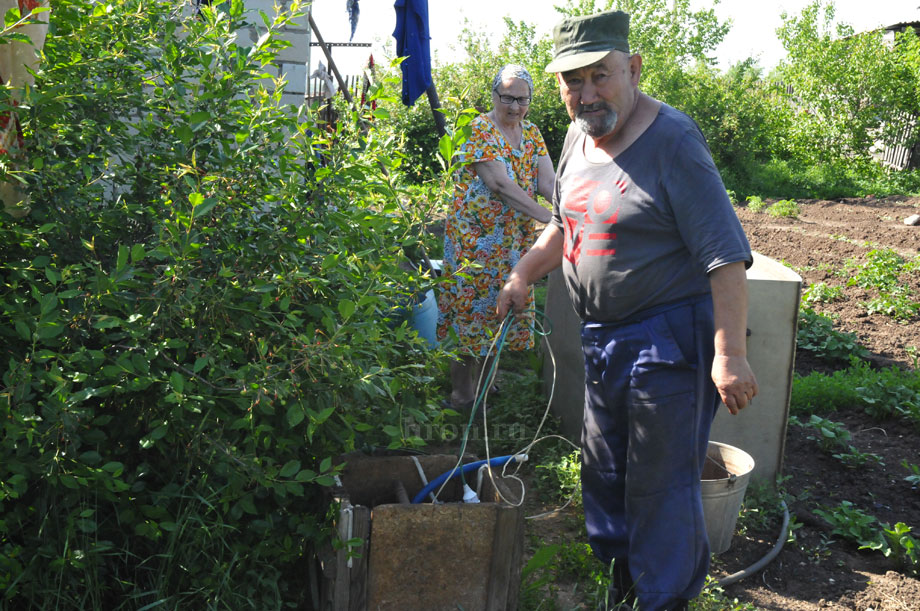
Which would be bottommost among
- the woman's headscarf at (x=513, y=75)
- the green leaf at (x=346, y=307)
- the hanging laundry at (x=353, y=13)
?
the green leaf at (x=346, y=307)

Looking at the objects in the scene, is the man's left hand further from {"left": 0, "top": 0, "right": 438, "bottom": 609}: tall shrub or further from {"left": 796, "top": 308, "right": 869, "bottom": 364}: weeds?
{"left": 796, "top": 308, "right": 869, "bottom": 364}: weeds

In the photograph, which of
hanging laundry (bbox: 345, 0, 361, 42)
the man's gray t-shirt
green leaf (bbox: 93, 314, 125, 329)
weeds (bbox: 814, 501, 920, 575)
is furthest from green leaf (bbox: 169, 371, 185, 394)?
hanging laundry (bbox: 345, 0, 361, 42)

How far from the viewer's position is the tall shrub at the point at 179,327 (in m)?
2.04

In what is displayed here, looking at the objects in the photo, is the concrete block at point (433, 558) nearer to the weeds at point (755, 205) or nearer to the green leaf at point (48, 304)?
the green leaf at point (48, 304)

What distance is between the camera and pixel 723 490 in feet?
10.5

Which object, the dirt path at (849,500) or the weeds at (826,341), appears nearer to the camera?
the dirt path at (849,500)

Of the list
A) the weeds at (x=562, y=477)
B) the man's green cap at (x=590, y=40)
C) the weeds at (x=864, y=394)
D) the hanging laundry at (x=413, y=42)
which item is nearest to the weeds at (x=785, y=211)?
the weeds at (x=864, y=394)

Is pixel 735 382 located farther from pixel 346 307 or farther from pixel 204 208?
pixel 204 208

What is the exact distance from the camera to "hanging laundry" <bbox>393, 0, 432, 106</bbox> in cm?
561

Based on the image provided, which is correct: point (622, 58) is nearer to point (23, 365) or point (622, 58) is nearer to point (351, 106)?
point (351, 106)

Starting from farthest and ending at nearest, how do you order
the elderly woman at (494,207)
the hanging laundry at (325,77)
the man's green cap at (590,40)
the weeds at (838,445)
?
the hanging laundry at (325,77)
the elderly woman at (494,207)
the weeds at (838,445)
the man's green cap at (590,40)

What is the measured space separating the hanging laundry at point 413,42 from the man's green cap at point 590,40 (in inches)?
123

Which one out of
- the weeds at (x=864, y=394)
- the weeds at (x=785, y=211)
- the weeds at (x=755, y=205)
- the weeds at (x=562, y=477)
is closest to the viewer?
the weeds at (x=562, y=477)

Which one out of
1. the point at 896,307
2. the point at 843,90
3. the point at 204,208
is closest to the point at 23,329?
the point at 204,208
